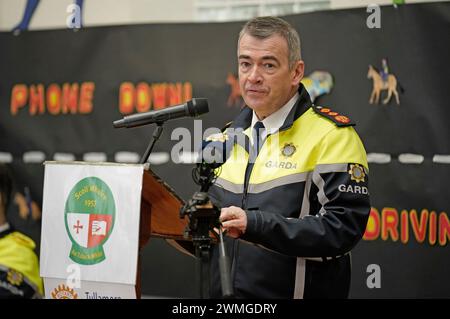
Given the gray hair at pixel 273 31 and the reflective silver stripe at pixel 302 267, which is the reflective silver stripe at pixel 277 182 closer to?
the reflective silver stripe at pixel 302 267

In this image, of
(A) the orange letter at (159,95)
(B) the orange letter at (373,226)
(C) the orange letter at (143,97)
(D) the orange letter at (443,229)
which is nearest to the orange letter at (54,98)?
(C) the orange letter at (143,97)

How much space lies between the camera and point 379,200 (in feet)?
11.1

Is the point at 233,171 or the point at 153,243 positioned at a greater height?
the point at 233,171

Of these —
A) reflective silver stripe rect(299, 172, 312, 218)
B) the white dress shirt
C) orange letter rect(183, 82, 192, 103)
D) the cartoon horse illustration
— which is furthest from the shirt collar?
orange letter rect(183, 82, 192, 103)

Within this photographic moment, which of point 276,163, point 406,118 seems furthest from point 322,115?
point 406,118

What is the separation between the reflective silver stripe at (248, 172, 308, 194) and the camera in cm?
217

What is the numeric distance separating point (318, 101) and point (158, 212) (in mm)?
1630

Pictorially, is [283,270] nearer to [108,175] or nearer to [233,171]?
[233,171]

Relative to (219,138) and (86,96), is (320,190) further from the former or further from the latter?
(86,96)

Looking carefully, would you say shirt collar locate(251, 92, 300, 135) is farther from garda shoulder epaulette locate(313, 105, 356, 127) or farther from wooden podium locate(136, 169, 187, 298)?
wooden podium locate(136, 169, 187, 298)

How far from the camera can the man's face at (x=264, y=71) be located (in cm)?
222

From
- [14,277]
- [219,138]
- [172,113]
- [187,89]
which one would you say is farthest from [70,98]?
[172,113]

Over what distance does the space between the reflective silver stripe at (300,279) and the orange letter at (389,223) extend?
1306 millimetres

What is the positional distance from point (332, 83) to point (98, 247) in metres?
1.93
